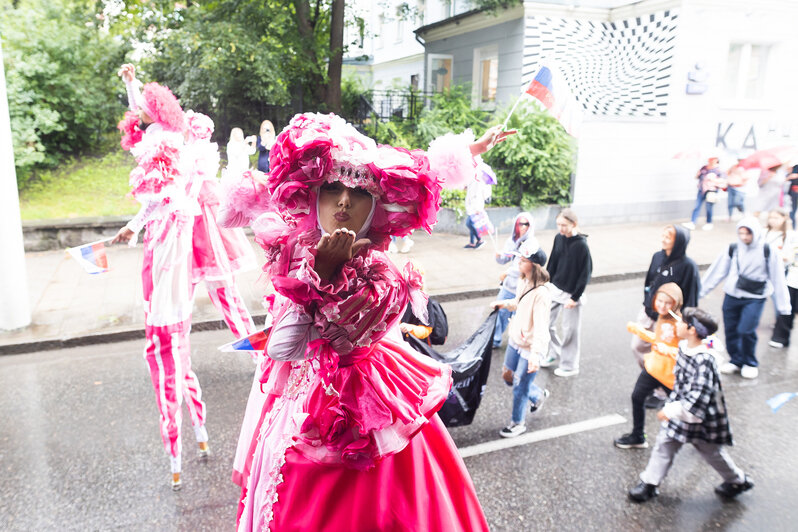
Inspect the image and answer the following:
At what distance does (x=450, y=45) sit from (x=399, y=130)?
217 inches

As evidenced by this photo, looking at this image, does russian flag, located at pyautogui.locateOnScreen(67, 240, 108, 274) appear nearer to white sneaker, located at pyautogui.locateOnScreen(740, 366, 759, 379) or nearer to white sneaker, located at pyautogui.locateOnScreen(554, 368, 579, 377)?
white sneaker, located at pyautogui.locateOnScreen(554, 368, 579, 377)

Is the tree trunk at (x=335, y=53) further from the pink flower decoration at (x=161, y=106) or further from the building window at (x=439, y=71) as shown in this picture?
the pink flower decoration at (x=161, y=106)

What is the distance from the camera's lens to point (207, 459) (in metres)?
4.43

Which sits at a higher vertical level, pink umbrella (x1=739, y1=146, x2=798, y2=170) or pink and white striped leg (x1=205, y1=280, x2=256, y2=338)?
pink umbrella (x1=739, y1=146, x2=798, y2=170)

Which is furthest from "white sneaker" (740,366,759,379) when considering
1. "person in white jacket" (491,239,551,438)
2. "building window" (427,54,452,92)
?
"building window" (427,54,452,92)

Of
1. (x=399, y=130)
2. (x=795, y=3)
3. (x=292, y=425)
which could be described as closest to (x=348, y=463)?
(x=292, y=425)

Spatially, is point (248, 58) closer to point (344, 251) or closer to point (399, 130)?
point (399, 130)

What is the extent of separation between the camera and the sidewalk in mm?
7039

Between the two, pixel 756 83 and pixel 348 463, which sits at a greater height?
pixel 756 83

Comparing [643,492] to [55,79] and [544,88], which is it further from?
[55,79]

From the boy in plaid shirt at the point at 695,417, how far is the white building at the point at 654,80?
1030 centimetres

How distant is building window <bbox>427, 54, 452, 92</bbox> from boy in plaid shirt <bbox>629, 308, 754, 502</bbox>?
1561 cm

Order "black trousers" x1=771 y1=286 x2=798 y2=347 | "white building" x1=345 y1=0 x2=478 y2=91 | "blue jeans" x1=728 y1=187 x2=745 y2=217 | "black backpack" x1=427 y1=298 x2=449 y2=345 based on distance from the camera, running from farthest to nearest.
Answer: "white building" x1=345 y1=0 x2=478 y2=91 → "blue jeans" x1=728 y1=187 x2=745 y2=217 → "black trousers" x1=771 y1=286 x2=798 y2=347 → "black backpack" x1=427 y1=298 x2=449 y2=345

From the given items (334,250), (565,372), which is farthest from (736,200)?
(334,250)
